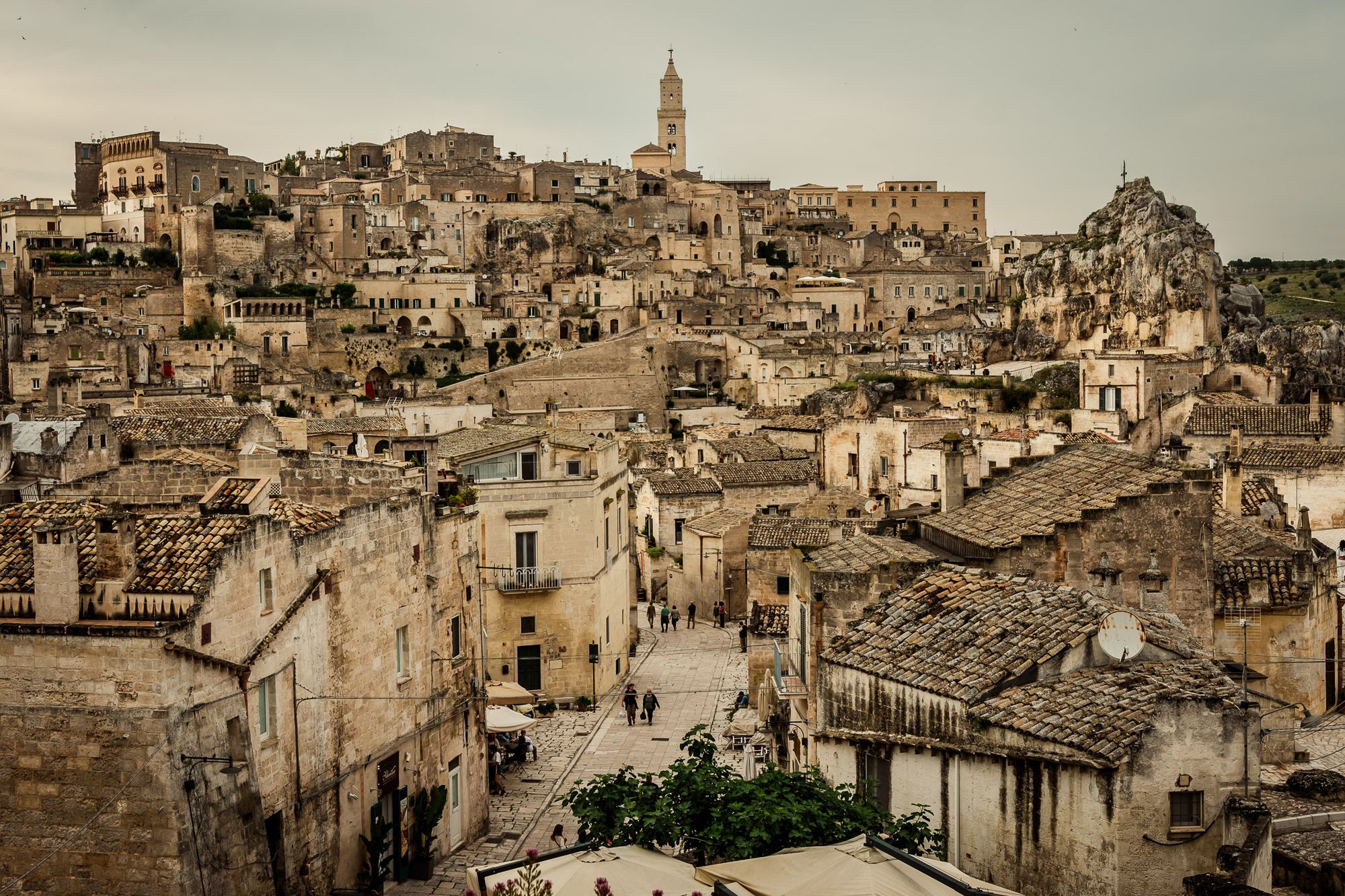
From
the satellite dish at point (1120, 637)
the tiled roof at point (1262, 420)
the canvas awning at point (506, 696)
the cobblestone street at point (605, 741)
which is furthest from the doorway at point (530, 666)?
the tiled roof at point (1262, 420)

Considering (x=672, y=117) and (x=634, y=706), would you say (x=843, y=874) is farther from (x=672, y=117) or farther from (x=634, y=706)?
(x=672, y=117)

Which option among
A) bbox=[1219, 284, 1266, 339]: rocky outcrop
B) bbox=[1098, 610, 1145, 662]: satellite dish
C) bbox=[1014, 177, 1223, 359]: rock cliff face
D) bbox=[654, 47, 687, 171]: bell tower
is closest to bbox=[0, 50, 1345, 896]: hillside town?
bbox=[1098, 610, 1145, 662]: satellite dish

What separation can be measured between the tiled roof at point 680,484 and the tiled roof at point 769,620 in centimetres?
1335

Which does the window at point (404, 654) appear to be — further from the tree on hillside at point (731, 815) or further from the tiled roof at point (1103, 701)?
the tiled roof at point (1103, 701)

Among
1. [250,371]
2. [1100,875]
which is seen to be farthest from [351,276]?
[1100,875]

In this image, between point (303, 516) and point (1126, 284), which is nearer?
point (303, 516)

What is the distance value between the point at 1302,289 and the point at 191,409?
10258cm

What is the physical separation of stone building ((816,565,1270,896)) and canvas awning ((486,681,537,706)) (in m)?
10.4

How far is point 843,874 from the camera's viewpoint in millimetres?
12172

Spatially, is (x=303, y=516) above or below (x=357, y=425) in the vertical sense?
below

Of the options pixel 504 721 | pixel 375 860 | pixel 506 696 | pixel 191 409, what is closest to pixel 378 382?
pixel 191 409

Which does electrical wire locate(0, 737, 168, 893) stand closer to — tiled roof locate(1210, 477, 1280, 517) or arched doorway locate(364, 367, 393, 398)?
tiled roof locate(1210, 477, 1280, 517)

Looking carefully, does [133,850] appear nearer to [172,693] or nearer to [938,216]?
[172,693]

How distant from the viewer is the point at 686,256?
361 ft
